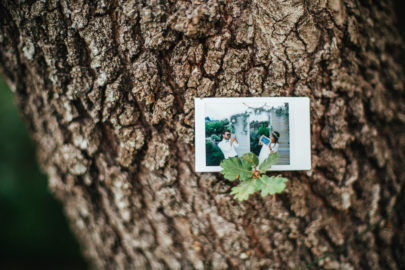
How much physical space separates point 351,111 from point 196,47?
0.71m

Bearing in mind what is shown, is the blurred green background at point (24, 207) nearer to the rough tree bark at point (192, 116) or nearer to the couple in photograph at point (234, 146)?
the rough tree bark at point (192, 116)

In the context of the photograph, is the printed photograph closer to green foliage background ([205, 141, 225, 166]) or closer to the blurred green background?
green foliage background ([205, 141, 225, 166])

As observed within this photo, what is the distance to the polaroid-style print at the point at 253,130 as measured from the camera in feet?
3.20

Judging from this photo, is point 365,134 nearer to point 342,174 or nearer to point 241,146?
point 342,174

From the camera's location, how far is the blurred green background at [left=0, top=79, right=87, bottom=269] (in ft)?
8.18

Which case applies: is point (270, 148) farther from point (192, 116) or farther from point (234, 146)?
point (192, 116)

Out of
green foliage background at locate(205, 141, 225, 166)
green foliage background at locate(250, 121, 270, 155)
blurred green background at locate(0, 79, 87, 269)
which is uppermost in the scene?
green foliage background at locate(250, 121, 270, 155)

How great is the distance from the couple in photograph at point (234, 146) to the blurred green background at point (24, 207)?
2.38 meters

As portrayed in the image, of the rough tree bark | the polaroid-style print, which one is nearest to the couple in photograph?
the polaroid-style print

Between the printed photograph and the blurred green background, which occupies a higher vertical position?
the printed photograph

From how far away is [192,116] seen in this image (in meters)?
0.98

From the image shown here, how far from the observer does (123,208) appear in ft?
3.66

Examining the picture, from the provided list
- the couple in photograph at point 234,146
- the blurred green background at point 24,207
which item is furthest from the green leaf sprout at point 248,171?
the blurred green background at point 24,207

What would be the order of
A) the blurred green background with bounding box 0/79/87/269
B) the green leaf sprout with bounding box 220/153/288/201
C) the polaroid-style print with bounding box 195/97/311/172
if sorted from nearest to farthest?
the green leaf sprout with bounding box 220/153/288/201, the polaroid-style print with bounding box 195/97/311/172, the blurred green background with bounding box 0/79/87/269
